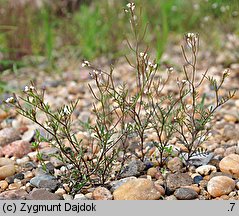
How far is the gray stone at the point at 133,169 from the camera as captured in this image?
2338mm

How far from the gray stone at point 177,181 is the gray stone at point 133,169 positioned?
16 centimetres

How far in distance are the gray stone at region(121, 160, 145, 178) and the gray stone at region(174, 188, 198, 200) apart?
10.1 inches

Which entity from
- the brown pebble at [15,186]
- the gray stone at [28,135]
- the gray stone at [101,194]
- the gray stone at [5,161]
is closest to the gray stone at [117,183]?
the gray stone at [101,194]

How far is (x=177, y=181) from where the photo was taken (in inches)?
88.3

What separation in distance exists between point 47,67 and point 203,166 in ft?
7.46

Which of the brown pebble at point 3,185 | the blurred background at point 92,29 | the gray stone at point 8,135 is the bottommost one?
the brown pebble at point 3,185

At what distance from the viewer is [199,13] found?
15.9 feet

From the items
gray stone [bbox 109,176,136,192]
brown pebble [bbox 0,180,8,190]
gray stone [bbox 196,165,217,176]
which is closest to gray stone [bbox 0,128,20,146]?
brown pebble [bbox 0,180,8,190]

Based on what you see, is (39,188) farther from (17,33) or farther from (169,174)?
(17,33)

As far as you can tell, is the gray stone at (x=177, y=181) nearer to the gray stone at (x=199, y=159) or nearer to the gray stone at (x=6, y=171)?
the gray stone at (x=199, y=159)

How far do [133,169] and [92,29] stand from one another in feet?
7.31

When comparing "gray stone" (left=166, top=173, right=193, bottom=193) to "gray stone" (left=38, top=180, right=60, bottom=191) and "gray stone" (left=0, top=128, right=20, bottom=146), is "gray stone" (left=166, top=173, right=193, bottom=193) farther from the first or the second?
"gray stone" (left=0, top=128, right=20, bottom=146)

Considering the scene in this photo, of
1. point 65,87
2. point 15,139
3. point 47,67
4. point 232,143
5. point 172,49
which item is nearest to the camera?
point 232,143

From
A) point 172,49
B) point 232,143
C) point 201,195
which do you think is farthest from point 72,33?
point 201,195
